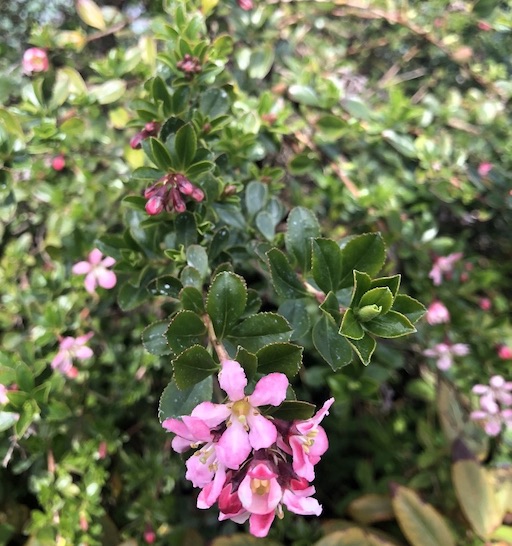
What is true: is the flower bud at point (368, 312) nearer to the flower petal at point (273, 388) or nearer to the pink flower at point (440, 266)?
the flower petal at point (273, 388)

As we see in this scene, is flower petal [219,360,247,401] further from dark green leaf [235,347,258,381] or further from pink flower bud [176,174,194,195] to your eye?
pink flower bud [176,174,194,195]

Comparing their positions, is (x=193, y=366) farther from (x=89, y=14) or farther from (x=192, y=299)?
(x=89, y=14)

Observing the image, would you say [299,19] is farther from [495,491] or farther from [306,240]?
[495,491]

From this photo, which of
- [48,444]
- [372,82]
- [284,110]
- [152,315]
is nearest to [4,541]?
[48,444]

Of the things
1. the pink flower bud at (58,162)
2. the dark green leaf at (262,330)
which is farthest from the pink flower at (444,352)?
the pink flower bud at (58,162)

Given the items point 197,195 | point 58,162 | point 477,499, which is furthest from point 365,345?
point 477,499

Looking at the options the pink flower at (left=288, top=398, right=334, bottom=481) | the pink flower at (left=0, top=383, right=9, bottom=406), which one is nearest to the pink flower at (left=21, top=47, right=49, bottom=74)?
the pink flower at (left=0, top=383, right=9, bottom=406)
